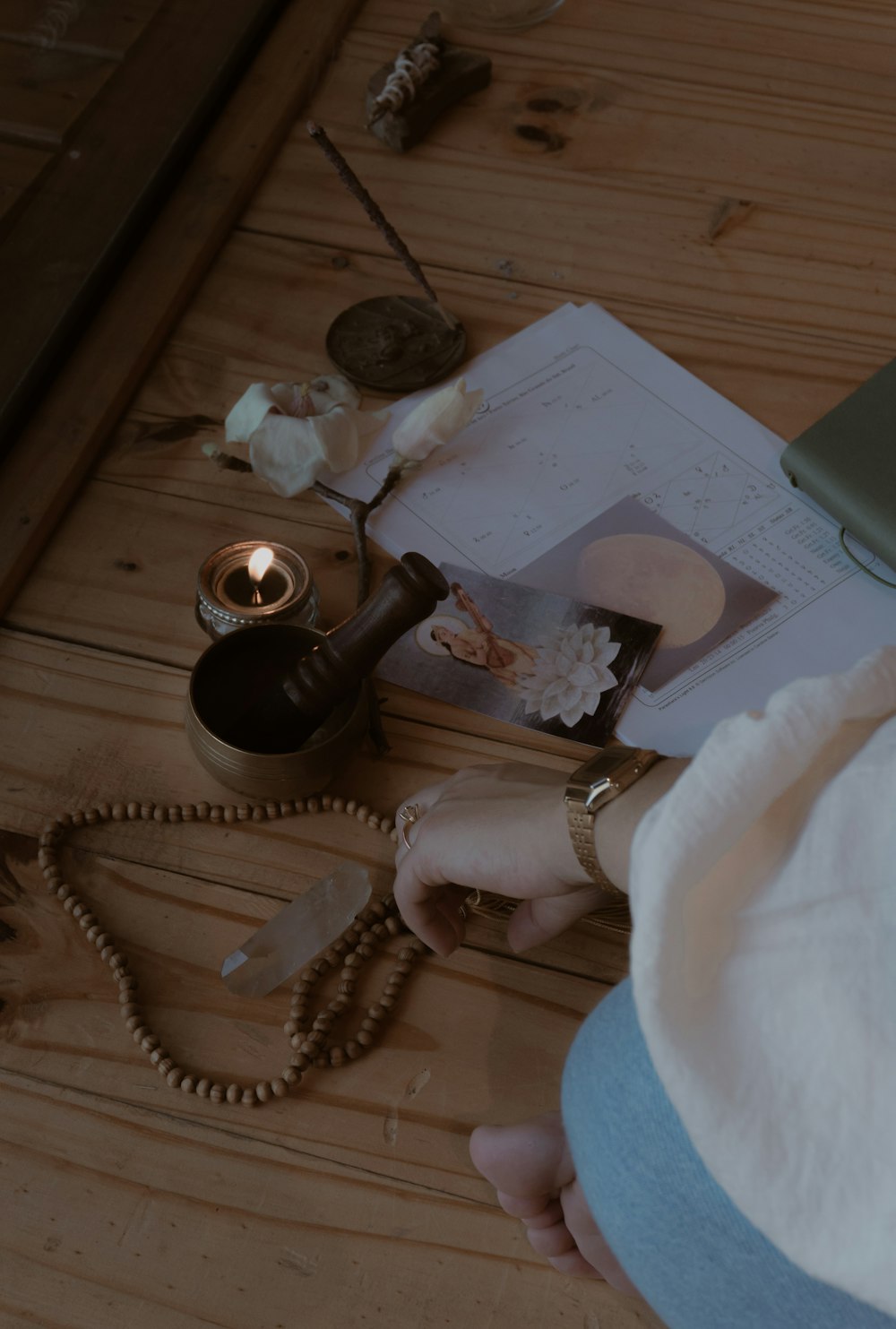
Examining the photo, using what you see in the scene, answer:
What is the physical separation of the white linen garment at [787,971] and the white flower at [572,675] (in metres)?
0.25

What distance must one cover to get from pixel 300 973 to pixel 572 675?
23 centimetres

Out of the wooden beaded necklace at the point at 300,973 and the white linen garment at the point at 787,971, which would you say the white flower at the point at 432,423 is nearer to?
the wooden beaded necklace at the point at 300,973

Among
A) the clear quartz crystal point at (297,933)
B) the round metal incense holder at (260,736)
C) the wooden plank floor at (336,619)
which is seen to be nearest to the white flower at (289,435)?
the wooden plank floor at (336,619)

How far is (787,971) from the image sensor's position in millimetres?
388

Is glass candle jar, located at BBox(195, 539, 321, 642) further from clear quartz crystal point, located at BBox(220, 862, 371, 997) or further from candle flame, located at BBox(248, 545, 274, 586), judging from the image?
clear quartz crystal point, located at BBox(220, 862, 371, 997)

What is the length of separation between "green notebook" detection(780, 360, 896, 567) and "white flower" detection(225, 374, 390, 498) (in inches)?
11.3

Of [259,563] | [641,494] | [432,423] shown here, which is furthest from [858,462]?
[259,563]

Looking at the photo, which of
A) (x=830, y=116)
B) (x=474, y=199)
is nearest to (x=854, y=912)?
(x=474, y=199)

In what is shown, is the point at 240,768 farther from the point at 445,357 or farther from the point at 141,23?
the point at 141,23

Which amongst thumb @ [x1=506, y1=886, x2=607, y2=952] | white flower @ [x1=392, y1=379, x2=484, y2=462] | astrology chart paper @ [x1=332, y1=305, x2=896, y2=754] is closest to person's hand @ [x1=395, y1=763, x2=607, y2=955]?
thumb @ [x1=506, y1=886, x2=607, y2=952]

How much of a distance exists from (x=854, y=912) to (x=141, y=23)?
0.94 m

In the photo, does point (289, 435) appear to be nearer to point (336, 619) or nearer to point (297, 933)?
point (336, 619)

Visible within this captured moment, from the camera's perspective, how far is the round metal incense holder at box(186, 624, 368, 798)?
1.96 ft

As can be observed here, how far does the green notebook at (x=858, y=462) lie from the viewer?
0.70 metres
